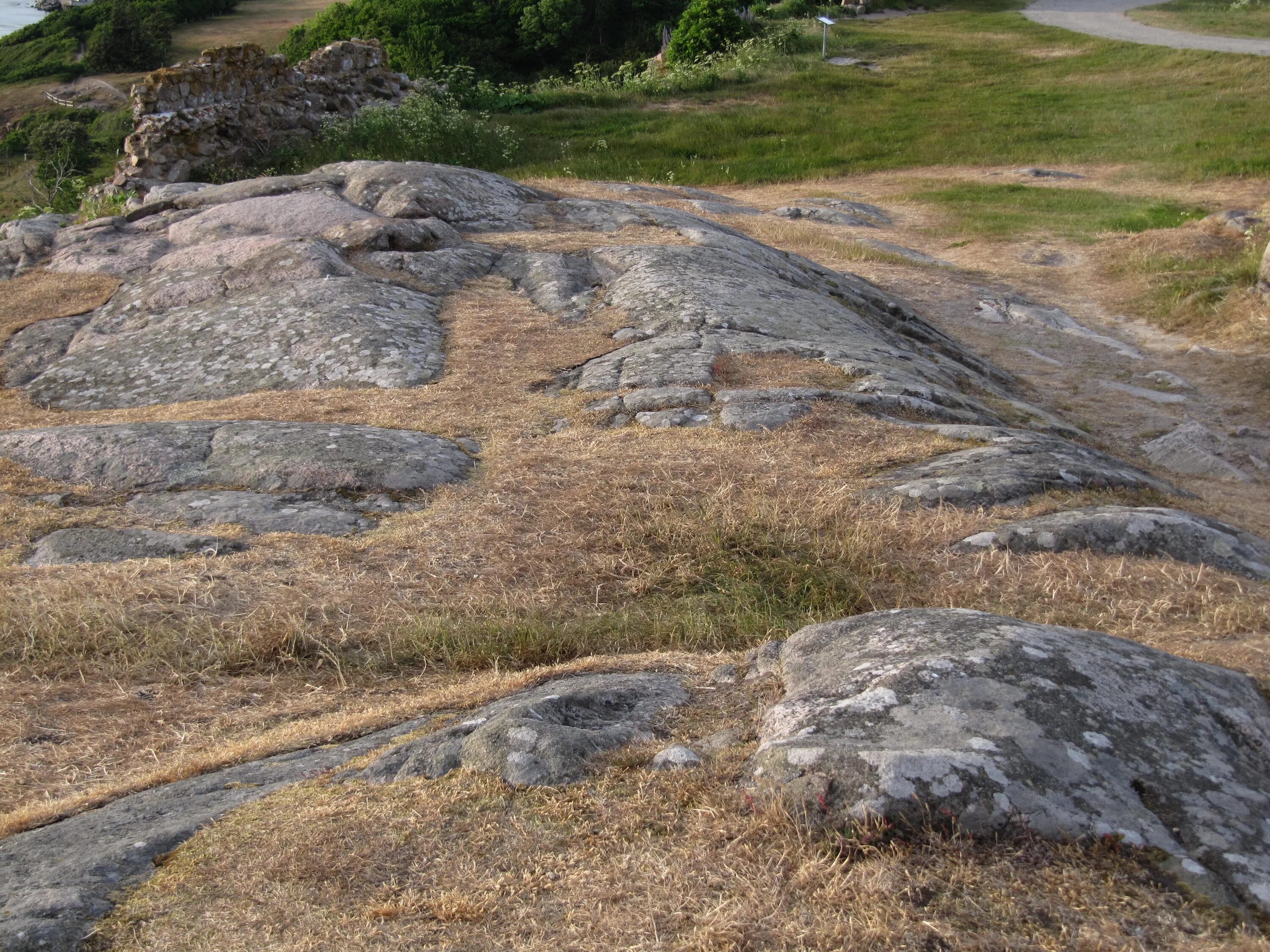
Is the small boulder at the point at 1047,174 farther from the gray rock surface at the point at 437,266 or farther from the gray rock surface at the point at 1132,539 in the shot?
the gray rock surface at the point at 1132,539

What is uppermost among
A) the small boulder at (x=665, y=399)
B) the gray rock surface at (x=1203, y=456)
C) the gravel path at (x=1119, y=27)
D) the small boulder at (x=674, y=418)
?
the gravel path at (x=1119, y=27)

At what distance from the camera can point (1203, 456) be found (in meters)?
7.82

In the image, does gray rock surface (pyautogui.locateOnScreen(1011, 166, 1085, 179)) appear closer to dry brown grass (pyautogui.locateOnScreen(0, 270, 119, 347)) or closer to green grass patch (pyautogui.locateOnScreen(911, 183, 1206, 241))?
green grass patch (pyautogui.locateOnScreen(911, 183, 1206, 241))

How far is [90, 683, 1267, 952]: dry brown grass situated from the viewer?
1.81m

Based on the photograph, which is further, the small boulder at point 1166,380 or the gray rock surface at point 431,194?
the small boulder at point 1166,380

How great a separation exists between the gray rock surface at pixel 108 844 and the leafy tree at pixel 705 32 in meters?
26.9

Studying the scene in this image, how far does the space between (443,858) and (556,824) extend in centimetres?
26

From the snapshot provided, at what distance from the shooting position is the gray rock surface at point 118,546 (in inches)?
168

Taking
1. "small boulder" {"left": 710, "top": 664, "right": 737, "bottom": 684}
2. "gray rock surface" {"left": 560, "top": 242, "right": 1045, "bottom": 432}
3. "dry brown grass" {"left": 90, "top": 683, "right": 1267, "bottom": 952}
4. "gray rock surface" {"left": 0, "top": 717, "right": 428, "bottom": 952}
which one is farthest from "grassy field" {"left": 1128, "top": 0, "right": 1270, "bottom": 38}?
"gray rock surface" {"left": 0, "top": 717, "right": 428, "bottom": 952}

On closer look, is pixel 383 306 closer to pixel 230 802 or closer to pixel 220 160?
pixel 230 802

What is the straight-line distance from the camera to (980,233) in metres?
15.1

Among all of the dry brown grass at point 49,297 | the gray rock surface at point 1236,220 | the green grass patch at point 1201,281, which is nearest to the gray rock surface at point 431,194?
the dry brown grass at point 49,297

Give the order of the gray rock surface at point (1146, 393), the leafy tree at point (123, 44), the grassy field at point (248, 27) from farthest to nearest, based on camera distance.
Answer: the grassy field at point (248, 27) → the leafy tree at point (123, 44) → the gray rock surface at point (1146, 393)

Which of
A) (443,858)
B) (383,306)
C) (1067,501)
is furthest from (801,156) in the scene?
(443,858)
